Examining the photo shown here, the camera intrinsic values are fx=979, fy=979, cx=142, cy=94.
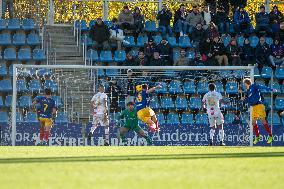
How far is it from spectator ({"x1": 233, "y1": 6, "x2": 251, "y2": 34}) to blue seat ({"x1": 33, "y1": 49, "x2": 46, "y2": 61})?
712cm

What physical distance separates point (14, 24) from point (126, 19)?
12.9 ft

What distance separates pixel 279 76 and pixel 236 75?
122 inches

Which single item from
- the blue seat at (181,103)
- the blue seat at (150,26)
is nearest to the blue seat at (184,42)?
the blue seat at (150,26)

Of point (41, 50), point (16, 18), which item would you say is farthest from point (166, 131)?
point (16, 18)

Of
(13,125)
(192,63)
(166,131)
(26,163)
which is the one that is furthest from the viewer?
(192,63)

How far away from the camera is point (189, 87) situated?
101ft

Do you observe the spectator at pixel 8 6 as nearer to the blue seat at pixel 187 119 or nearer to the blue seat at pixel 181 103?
the blue seat at pixel 181 103

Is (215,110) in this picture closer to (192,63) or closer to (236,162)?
(192,63)

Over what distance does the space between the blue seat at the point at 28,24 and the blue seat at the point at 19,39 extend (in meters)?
0.36

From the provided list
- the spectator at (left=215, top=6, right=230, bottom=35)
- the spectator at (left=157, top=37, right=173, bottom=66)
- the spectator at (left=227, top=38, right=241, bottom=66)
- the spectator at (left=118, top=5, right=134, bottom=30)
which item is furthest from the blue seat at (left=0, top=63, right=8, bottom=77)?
the spectator at (left=215, top=6, right=230, bottom=35)

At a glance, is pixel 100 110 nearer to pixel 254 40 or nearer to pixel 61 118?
pixel 61 118

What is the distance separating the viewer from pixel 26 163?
15406 mm

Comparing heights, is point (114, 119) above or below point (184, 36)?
below

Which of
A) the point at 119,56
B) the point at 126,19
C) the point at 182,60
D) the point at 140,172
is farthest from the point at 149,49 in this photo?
the point at 140,172
